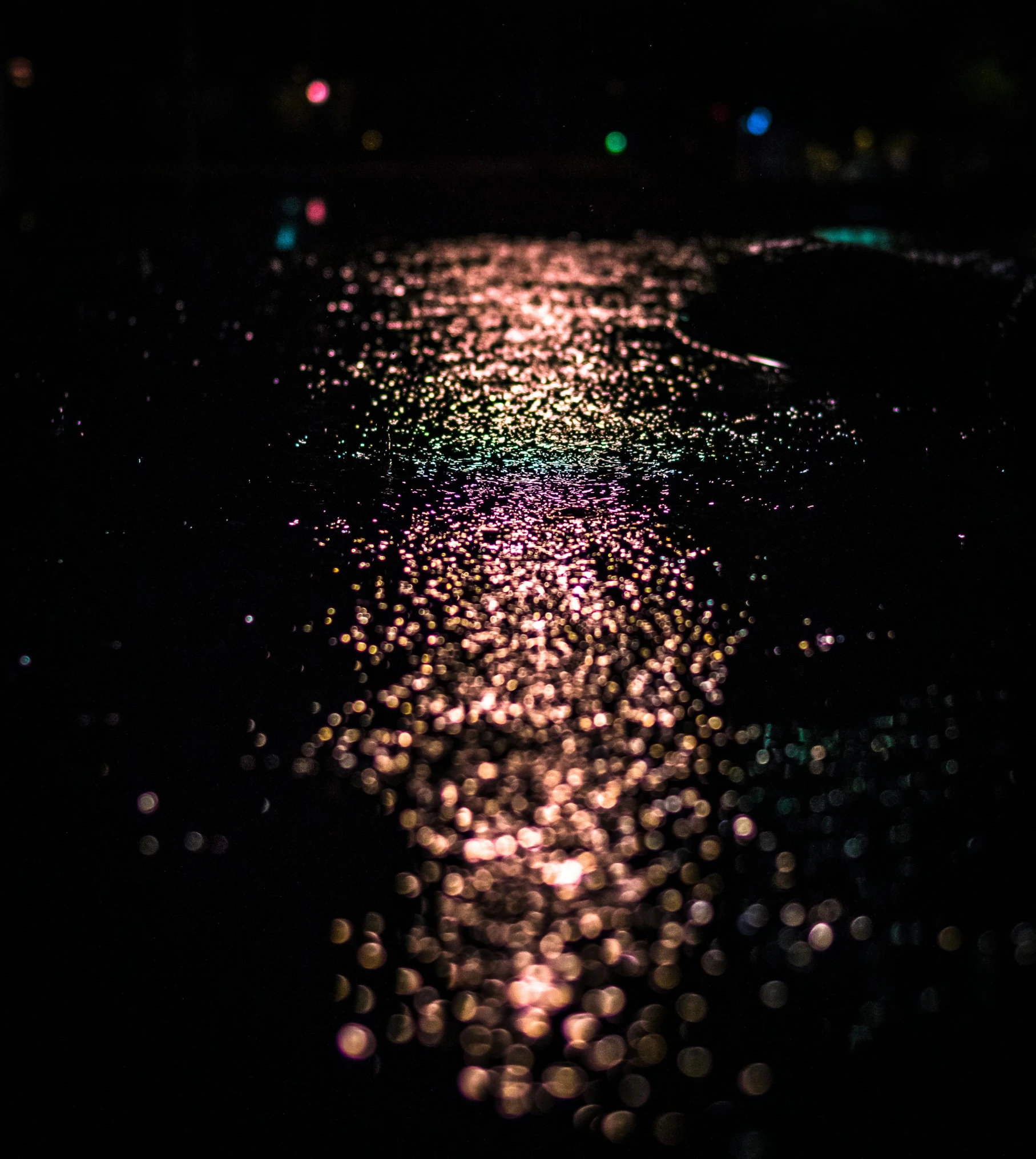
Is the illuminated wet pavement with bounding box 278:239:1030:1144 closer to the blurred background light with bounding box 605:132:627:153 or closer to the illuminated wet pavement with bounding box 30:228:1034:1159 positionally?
the illuminated wet pavement with bounding box 30:228:1034:1159

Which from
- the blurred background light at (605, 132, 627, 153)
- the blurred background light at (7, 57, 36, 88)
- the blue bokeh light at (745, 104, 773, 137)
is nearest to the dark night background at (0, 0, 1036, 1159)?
the blurred background light at (7, 57, 36, 88)

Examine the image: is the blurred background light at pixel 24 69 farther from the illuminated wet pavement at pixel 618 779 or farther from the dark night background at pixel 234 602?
the illuminated wet pavement at pixel 618 779

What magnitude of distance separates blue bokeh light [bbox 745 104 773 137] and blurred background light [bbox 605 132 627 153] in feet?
15.4

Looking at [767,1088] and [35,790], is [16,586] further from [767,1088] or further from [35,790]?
[767,1088]

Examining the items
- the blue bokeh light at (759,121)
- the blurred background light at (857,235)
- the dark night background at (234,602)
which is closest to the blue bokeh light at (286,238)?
the dark night background at (234,602)

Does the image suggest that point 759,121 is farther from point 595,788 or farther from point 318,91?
point 595,788

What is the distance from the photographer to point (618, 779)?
3.04 metres

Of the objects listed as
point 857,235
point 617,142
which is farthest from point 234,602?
point 617,142

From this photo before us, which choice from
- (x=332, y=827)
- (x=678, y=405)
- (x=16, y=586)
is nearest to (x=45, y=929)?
(x=332, y=827)

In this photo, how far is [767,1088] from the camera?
212 cm

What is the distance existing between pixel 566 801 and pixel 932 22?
147 ft

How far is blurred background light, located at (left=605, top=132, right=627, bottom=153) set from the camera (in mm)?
32781

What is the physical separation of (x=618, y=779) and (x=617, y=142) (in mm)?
32877

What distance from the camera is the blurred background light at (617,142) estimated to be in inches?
1291
